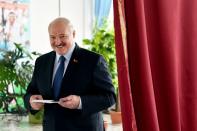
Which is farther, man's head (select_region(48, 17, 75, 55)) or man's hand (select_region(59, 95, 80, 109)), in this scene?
man's head (select_region(48, 17, 75, 55))

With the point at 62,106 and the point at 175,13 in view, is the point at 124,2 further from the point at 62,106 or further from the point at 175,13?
the point at 62,106

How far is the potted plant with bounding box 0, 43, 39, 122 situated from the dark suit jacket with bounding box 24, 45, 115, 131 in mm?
708

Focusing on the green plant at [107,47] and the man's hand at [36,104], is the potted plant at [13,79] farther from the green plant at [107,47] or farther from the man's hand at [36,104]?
the man's hand at [36,104]

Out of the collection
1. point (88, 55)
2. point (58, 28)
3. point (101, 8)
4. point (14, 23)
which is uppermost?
point (101, 8)

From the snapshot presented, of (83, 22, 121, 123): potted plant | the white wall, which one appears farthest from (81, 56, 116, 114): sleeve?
the white wall

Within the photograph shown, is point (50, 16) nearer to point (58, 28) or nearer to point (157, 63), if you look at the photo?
point (58, 28)

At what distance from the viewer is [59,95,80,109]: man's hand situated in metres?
1.50

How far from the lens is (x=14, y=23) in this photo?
3.28m

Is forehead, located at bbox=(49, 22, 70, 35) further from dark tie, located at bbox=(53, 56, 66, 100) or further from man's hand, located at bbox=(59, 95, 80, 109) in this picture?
man's hand, located at bbox=(59, 95, 80, 109)

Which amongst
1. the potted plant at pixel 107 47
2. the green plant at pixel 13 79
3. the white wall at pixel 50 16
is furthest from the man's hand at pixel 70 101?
the white wall at pixel 50 16

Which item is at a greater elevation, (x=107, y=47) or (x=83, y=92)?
(x=107, y=47)

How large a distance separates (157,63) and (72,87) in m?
0.66

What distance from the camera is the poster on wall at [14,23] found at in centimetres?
318

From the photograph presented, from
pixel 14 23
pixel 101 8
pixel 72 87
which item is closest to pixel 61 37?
pixel 72 87
